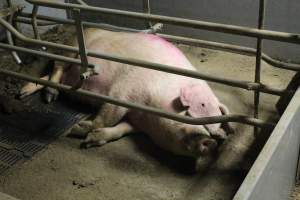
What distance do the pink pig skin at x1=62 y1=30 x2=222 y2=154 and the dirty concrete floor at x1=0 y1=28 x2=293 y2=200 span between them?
167 millimetres

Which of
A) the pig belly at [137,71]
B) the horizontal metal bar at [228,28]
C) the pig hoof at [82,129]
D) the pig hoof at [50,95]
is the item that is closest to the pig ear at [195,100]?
the pig belly at [137,71]

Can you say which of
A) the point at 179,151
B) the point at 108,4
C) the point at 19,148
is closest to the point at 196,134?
the point at 179,151

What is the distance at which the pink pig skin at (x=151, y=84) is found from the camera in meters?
2.61

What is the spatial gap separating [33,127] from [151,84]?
0.98 meters

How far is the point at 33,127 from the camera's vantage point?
3094mm

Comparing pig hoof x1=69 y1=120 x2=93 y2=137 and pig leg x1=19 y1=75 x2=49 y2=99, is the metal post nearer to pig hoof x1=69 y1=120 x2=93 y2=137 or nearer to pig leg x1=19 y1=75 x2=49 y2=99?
pig hoof x1=69 y1=120 x2=93 y2=137

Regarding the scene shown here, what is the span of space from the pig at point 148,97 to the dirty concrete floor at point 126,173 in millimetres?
101

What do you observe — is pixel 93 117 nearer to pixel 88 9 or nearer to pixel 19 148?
pixel 19 148

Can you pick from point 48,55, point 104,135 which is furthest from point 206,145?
point 48,55

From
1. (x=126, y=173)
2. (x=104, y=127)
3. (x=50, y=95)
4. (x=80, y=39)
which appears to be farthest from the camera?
(x=50, y=95)

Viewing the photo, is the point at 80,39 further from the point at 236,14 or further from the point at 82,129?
the point at 236,14

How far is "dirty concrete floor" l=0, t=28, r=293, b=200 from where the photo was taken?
8.04ft

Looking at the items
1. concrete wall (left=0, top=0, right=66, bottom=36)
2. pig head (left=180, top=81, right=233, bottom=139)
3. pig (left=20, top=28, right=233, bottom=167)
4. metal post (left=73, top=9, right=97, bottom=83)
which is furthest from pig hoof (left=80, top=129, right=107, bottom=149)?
concrete wall (left=0, top=0, right=66, bottom=36)

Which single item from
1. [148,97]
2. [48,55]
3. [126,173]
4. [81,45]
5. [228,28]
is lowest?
[126,173]
